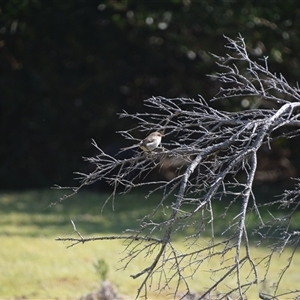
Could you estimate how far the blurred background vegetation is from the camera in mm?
14352

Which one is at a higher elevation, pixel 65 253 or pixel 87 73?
pixel 87 73

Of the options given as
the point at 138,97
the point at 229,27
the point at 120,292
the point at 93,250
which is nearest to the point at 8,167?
the point at 138,97

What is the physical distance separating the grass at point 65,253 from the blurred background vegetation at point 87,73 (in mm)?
2809

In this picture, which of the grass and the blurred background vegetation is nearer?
the grass

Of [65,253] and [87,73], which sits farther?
[87,73]

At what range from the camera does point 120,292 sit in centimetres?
712

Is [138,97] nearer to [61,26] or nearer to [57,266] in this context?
[61,26]

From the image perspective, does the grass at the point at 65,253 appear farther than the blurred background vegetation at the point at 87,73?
No

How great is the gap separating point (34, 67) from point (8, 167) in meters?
2.53

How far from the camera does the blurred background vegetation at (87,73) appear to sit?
14.4 m

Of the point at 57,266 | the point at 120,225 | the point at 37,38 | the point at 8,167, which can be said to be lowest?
the point at 8,167

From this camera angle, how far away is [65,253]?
8953 mm

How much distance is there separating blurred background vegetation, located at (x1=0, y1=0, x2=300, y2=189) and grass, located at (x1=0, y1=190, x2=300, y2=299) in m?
2.81

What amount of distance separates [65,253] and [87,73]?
299 inches
